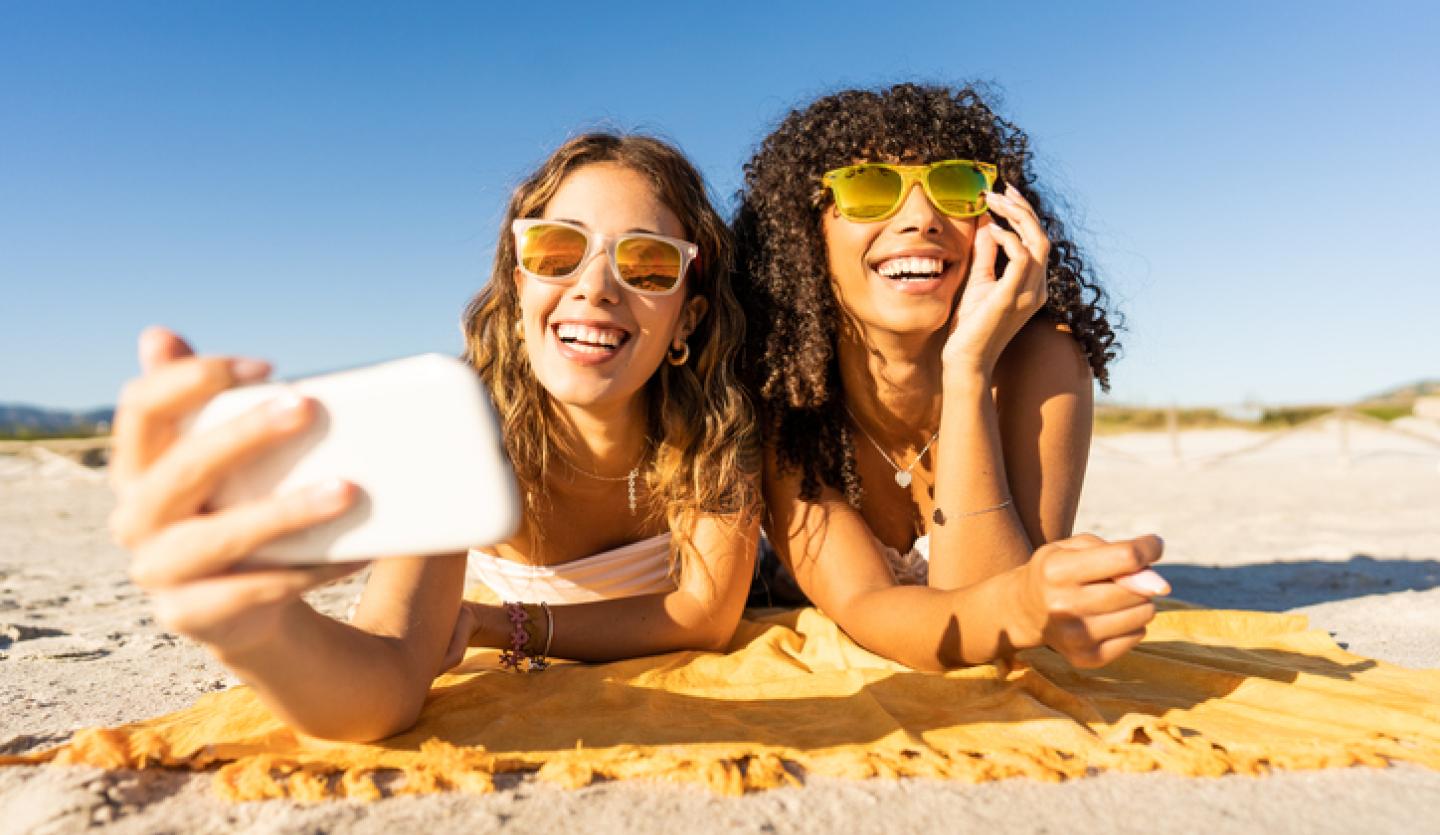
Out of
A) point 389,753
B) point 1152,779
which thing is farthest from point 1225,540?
point 389,753

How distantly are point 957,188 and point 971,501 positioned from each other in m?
1.04

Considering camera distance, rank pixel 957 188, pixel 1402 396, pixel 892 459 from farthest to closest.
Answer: pixel 1402 396
pixel 892 459
pixel 957 188

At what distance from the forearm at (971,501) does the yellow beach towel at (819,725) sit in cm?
31

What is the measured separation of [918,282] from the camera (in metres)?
2.86

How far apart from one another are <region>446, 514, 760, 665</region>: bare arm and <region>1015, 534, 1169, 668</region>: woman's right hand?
3.43ft

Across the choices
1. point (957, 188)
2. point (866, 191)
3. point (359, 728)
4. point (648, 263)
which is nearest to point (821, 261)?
point (866, 191)

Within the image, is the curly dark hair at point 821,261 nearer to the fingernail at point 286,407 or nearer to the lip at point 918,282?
the lip at point 918,282

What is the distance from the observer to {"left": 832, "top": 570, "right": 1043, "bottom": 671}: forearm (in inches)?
85.7

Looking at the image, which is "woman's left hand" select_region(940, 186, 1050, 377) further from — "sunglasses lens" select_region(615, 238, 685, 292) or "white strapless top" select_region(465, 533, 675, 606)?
"white strapless top" select_region(465, 533, 675, 606)

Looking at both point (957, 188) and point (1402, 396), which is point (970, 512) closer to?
point (957, 188)

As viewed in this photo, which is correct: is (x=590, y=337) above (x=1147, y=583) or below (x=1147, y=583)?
above

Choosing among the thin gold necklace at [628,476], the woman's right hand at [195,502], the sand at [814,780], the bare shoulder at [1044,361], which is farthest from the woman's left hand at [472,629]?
the bare shoulder at [1044,361]

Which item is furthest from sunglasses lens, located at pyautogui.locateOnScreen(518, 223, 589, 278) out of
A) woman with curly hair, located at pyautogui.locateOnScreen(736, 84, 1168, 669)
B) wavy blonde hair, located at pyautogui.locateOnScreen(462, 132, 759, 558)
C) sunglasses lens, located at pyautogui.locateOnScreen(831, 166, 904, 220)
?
sunglasses lens, located at pyautogui.locateOnScreen(831, 166, 904, 220)

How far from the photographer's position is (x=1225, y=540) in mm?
5984
